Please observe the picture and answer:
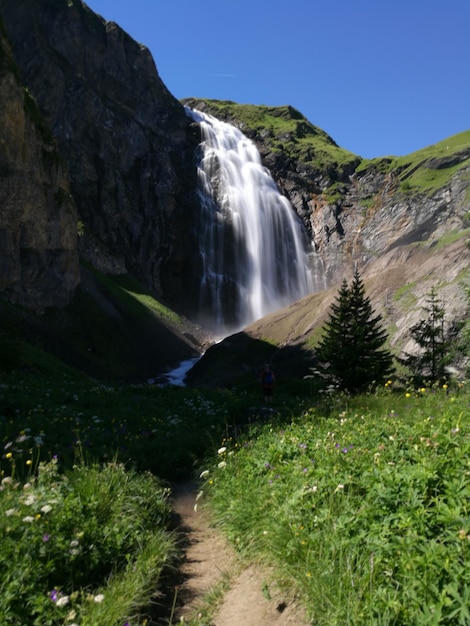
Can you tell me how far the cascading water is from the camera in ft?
238

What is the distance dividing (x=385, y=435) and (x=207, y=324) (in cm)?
6606

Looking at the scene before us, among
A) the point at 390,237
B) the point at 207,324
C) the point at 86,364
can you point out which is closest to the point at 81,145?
the point at 207,324

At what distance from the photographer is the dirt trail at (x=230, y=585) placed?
11.3 ft

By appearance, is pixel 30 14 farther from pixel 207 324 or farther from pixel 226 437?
pixel 226 437

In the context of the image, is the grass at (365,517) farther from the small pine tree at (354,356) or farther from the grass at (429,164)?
the grass at (429,164)

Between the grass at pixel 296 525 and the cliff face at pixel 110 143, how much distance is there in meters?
60.2

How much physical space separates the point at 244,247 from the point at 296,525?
73745 millimetres

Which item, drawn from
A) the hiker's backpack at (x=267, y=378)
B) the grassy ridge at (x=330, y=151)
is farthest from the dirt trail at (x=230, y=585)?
the grassy ridge at (x=330, y=151)

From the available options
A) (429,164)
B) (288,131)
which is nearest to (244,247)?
(429,164)

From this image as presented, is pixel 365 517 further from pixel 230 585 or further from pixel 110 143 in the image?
pixel 110 143

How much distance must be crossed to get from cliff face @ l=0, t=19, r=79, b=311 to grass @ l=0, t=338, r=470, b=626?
32.7 m

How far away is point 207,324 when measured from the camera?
70750 millimetres

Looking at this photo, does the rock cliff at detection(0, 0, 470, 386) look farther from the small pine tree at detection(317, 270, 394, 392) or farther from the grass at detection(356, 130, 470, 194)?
the small pine tree at detection(317, 270, 394, 392)

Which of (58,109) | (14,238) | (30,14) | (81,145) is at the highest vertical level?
(30,14)
